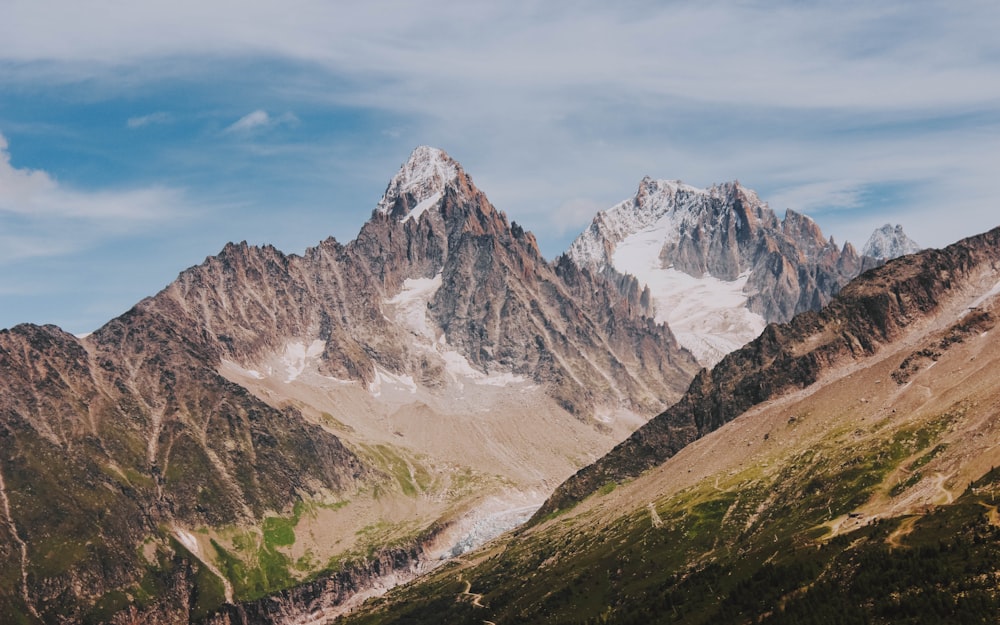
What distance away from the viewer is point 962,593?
150 metres

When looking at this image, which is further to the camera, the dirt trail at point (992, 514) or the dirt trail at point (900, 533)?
the dirt trail at point (900, 533)

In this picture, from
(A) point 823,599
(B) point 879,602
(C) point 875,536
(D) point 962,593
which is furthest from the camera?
(C) point 875,536

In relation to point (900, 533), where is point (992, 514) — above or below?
below

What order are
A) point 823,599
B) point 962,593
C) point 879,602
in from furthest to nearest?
point 823,599 < point 879,602 < point 962,593

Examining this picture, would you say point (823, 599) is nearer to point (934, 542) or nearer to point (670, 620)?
point (934, 542)

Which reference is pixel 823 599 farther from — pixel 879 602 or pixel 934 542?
pixel 934 542

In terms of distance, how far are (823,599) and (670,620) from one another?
38155 mm

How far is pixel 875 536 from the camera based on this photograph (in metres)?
191

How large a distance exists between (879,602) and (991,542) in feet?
75.8

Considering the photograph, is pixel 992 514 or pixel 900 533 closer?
pixel 992 514

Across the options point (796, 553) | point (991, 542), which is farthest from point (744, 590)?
point (991, 542)

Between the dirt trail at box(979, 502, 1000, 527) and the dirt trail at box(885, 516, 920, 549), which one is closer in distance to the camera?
the dirt trail at box(979, 502, 1000, 527)

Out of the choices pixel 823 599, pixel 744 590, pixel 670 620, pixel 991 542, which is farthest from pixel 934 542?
pixel 670 620

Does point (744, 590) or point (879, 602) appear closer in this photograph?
point (879, 602)
